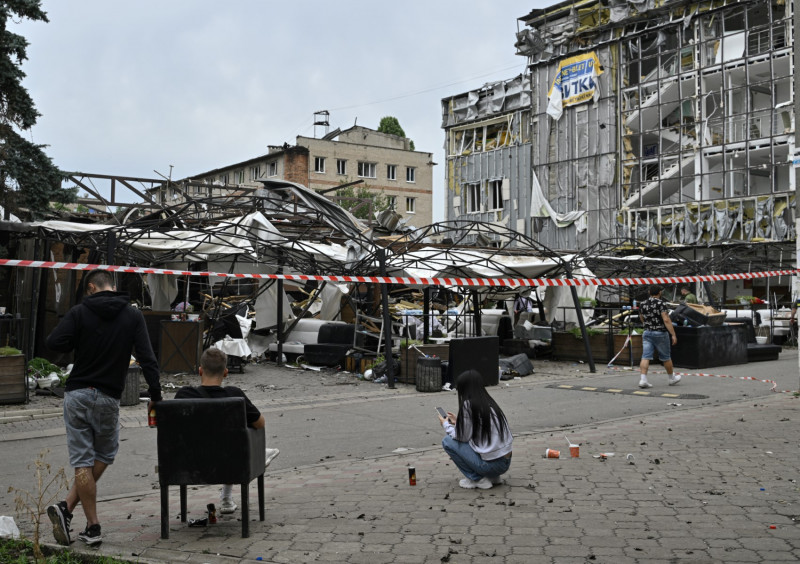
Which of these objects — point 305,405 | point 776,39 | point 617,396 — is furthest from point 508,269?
point 776,39

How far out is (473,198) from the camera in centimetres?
4600

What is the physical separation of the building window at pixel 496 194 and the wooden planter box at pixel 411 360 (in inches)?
1129

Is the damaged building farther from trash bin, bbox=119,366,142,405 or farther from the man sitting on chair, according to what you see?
the man sitting on chair

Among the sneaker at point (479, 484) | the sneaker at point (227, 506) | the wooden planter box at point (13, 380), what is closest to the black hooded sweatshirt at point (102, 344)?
the sneaker at point (227, 506)

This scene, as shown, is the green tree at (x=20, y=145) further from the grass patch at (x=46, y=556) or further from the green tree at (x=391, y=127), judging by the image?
the green tree at (x=391, y=127)

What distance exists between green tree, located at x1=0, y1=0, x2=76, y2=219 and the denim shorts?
1183 cm

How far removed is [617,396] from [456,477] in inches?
278

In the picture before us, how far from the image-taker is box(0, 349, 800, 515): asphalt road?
859 centimetres

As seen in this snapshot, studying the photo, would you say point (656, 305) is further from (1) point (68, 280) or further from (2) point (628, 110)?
(2) point (628, 110)

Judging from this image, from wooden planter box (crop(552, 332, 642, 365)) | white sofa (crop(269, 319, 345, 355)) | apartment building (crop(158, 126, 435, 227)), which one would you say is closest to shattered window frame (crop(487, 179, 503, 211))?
apartment building (crop(158, 126, 435, 227))

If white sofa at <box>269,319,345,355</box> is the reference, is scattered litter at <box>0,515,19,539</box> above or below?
below

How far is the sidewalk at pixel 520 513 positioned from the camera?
5039 millimetres

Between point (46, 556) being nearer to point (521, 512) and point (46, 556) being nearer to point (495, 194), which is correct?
point (521, 512)

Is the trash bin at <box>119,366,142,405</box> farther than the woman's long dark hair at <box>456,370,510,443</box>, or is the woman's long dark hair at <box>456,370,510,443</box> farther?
the trash bin at <box>119,366,142,405</box>
